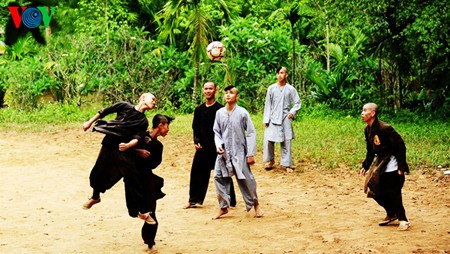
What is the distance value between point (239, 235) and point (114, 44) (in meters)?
14.1

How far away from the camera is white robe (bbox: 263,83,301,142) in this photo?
1283 centimetres

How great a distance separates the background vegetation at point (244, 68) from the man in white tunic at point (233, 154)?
712 centimetres

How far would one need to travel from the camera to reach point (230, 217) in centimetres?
965

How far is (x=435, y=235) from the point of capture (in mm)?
8070

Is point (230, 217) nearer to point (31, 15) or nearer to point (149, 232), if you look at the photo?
point (149, 232)

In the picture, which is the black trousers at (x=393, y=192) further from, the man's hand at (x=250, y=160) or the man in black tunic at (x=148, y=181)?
Answer: the man in black tunic at (x=148, y=181)

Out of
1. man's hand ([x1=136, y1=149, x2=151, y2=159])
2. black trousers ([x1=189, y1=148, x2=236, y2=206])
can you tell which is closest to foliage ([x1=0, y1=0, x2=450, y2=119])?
black trousers ([x1=189, y1=148, x2=236, y2=206])

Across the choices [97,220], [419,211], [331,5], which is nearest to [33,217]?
[97,220]

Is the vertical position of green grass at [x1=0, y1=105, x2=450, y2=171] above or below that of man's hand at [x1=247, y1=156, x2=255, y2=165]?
below

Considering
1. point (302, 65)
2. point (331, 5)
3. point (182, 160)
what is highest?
point (331, 5)

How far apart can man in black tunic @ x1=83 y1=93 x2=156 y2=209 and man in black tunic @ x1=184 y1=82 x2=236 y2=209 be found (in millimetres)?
2360

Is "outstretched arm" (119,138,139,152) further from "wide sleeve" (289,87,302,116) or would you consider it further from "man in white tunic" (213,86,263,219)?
"wide sleeve" (289,87,302,116)

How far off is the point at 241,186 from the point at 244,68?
1124 cm

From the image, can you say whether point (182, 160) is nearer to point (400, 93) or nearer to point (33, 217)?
point (33, 217)
